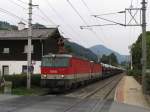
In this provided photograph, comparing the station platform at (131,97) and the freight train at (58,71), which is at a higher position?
the freight train at (58,71)

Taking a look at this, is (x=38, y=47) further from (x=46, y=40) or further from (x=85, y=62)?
(x=85, y=62)

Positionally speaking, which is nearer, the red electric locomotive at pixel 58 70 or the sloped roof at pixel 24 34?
the red electric locomotive at pixel 58 70

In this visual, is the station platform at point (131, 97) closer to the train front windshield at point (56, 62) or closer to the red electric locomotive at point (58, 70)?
the red electric locomotive at point (58, 70)

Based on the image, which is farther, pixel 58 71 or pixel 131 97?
pixel 58 71

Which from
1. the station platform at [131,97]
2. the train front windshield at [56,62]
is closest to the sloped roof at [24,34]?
the station platform at [131,97]

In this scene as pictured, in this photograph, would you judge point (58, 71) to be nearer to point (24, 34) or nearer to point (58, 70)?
point (58, 70)

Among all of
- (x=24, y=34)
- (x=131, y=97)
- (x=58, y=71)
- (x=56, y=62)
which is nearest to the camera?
(x=131, y=97)

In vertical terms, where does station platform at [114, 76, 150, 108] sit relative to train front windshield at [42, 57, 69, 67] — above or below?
below

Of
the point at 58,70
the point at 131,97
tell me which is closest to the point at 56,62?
the point at 58,70

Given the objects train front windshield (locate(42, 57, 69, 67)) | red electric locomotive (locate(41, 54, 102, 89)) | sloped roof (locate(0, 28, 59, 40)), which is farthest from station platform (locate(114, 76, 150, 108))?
sloped roof (locate(0, 28, 59, 40))

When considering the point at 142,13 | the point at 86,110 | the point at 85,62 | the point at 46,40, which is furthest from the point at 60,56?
the point at 46,40

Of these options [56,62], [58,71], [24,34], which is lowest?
[58,71]

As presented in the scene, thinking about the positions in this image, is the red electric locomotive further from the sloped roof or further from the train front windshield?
the sloped roof

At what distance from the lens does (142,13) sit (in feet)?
120
